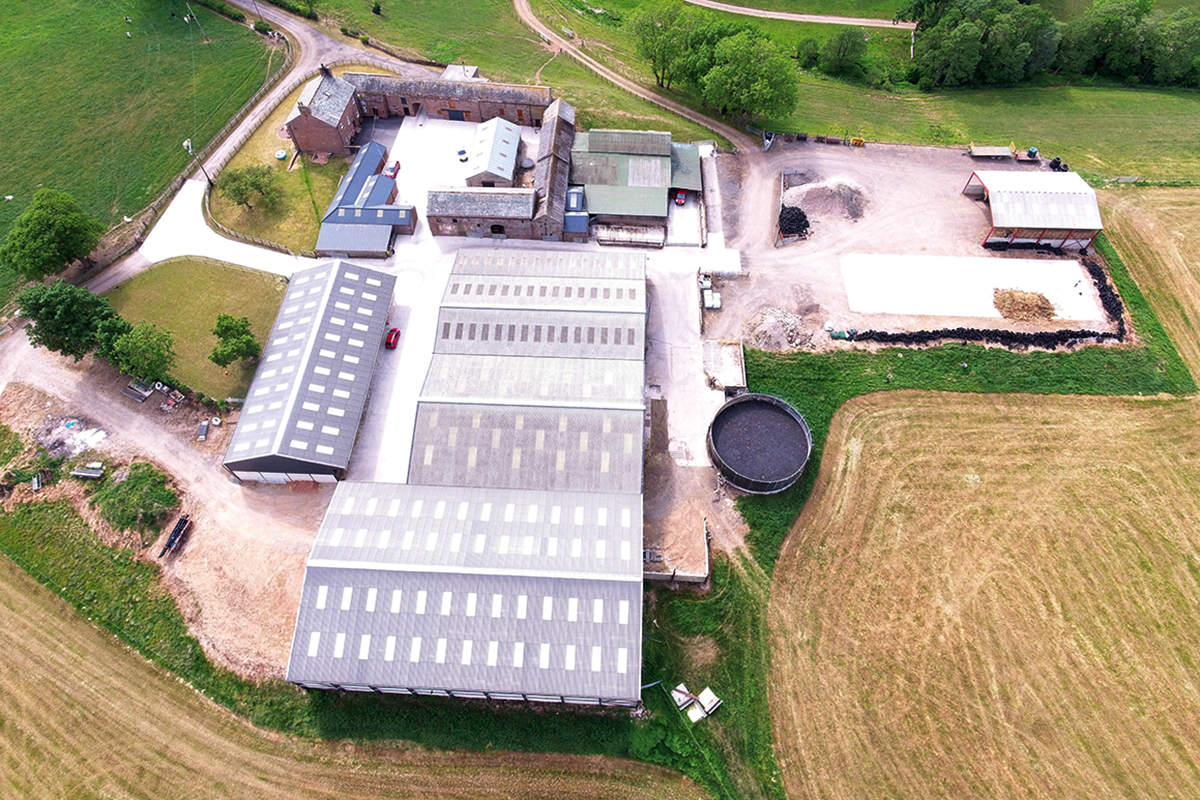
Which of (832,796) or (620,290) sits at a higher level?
(620,290)

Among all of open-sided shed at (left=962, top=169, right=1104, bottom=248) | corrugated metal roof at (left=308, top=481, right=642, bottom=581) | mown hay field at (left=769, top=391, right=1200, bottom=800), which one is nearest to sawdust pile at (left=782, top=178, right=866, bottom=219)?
open-sided shed at (left=962, top=169, right=1104, bottom=248)

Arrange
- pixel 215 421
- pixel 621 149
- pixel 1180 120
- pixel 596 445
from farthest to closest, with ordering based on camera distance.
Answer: pixel 1180 120
pixel 621 149
pixel 215 421
pixel 596 445

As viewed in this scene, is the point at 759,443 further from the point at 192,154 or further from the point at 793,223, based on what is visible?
the point at 192,154

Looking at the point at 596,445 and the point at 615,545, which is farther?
the point at 596,445

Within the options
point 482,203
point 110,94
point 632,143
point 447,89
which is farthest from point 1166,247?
point 110,94

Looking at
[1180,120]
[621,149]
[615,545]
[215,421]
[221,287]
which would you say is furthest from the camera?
[1180,120]

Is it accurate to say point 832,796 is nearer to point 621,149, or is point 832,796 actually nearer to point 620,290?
point 620,290

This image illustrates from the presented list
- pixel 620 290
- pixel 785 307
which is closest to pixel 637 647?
pixel 620 290
